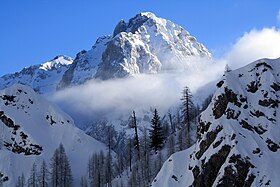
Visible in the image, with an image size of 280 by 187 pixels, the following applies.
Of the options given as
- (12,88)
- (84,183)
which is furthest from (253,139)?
(12,88)

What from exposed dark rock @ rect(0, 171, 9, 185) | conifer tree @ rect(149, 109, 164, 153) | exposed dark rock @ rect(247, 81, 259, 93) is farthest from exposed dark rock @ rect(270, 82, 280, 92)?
exposed dark rock @ rect(0, 171, 9, 185)

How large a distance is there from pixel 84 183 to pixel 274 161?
6776cm

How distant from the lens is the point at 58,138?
437ft

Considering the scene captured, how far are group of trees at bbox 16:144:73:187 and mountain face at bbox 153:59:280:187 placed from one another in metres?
46.3

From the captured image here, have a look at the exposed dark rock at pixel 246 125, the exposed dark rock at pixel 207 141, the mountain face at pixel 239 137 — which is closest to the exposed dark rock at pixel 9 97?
the mountain face at pixel 239 137

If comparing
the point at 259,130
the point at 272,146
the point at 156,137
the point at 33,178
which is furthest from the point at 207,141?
the point at 33,178

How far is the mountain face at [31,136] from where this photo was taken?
119m

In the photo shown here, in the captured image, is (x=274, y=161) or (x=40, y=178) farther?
(x=40, y=178)

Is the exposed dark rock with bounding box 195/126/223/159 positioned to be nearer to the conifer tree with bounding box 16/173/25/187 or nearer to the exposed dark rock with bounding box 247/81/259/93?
the exposed dark rock with bounding box 247/81/259/93

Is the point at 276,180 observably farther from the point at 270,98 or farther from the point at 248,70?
the point at 248,70

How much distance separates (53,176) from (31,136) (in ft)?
84.1

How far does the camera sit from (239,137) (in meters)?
52.1

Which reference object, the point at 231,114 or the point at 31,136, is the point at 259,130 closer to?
the point at 231,114

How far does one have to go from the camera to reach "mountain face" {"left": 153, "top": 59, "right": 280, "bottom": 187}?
163 feet
